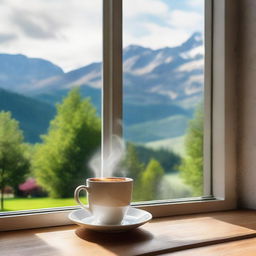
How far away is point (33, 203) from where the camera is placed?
44.9 inches

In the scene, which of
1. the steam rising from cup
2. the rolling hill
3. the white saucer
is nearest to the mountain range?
the rolling hill

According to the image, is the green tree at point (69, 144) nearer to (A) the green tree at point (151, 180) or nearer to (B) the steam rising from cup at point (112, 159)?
(B) the steam rising from cup at point (112, 159)

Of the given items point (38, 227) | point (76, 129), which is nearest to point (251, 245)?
point (38, 227)

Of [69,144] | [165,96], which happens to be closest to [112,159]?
[69,144]

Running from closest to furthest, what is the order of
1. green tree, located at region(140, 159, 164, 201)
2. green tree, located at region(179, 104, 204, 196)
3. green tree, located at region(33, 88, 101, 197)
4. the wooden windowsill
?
the wooden windowsill, green tree, located at region(33, 88, 101, 197), green tree, located at region(140, 159, 164, 201), green tree, located at region(179, 104, 204, 196)

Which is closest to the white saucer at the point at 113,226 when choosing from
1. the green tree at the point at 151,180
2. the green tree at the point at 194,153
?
the green tree at the point at 151,180

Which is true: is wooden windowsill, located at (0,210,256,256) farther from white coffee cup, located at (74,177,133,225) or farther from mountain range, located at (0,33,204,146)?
mountain range, located at (0,33,204,146)

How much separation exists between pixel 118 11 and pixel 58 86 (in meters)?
0.31

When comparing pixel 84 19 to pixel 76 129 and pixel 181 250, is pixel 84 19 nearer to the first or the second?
pixel 76 129

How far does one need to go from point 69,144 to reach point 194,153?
1.64 feet

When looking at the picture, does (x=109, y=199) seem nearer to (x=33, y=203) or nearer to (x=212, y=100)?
(x=33, y=203)

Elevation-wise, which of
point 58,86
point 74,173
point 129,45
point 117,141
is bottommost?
point 74,173

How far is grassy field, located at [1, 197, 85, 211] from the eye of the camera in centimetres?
109

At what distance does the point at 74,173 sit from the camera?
124 cm
